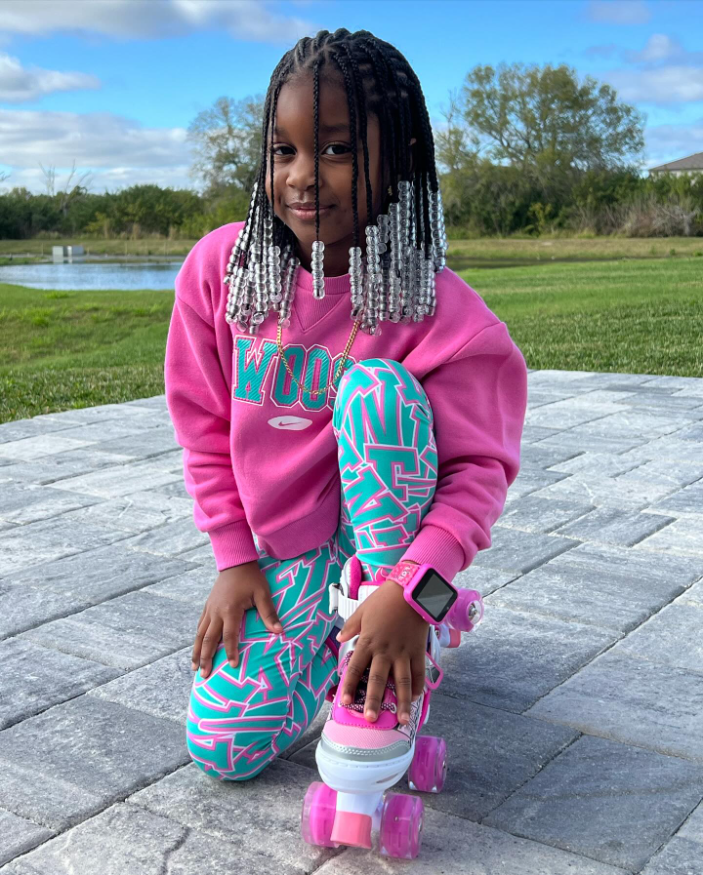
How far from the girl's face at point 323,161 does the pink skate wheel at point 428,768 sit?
78 cm

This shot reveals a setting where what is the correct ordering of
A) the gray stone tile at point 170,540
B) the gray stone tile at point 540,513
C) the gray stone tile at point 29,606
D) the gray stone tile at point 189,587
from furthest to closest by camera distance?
the gray stone tile at point 540,513 → the gray stone tile at point 170,540 → the gray stone tile at point 189,587 → the gray stone tile at point 29,606

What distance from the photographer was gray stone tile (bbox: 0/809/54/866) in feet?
4.50

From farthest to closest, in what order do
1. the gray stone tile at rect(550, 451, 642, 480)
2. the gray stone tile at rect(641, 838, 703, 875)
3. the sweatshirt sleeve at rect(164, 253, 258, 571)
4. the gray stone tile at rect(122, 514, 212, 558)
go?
the gray stone tile at rect(550, 451, 642, 480) → the gray stone tile at rect(122, 514, 212, 558) → the sweatshirt sleeve at rect(164, 253, 258, 571) → the gray stone tile at rect(641, 838, 703, 875)

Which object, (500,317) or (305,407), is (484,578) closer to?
(305,407)

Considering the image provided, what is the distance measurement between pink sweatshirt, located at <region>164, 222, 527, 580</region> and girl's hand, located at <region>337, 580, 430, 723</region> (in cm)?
11

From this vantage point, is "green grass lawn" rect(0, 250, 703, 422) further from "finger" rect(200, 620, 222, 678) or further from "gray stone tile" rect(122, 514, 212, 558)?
"finger" rect(200, 620, 222, 678)

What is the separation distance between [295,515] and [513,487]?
166 cm

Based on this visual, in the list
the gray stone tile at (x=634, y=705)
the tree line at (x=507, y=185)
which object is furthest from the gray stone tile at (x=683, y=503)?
the tree line at (x=507, y=185)

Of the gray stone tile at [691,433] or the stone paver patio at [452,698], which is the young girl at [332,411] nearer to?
the stone paver patio at [452,698]

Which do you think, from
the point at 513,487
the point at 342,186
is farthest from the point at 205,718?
the point at 513,487

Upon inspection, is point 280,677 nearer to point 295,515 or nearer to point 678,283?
point 295,515

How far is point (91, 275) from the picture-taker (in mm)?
21688

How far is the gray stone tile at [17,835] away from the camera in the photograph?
4.50 ft

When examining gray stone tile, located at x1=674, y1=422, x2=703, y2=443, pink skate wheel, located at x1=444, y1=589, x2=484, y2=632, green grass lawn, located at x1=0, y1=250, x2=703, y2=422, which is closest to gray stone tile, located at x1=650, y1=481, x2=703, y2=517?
gray stone tile, located at x1=674, y1=422, x2=703, y2=443
